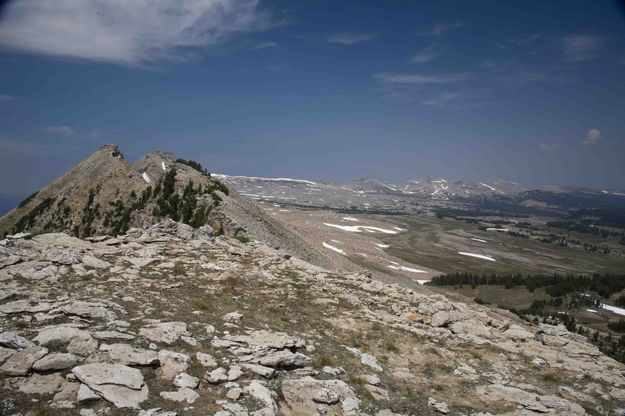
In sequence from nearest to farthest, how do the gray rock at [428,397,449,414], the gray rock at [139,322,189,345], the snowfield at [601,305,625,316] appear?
the gray rock at [428,397,449,414]
the gray rock at [139,322,189,345]
the snowfield at [601,305,625,316]

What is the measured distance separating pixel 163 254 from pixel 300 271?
25.1 feet

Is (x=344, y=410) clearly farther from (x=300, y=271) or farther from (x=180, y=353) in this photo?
(x=300, y=271)

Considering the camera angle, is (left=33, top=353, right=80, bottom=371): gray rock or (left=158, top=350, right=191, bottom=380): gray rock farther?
(left=158, top=350, right=191, bottom=380): gray rock

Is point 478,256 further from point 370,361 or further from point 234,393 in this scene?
point 234,393

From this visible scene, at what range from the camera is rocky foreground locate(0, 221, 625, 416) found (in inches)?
347

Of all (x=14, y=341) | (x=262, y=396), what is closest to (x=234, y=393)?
(x=262, y=396)

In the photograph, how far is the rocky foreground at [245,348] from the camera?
8812mm

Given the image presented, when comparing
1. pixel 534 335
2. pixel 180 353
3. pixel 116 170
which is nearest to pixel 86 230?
pixel 116 170

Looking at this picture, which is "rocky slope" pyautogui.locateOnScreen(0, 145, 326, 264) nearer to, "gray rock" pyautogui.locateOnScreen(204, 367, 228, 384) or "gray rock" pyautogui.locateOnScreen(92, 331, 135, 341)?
"gray rock" pyautogui.locateOnScreen(92, 331, 135, 341)

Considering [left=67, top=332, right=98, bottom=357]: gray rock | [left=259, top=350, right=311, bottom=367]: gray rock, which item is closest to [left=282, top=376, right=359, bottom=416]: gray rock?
[left=259, top=350, right=311, bottom=367]: gray rock

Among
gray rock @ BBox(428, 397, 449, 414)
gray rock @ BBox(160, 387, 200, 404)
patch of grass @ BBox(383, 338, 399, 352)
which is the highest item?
gray rock @ BBox(160, 387, 200, 404)

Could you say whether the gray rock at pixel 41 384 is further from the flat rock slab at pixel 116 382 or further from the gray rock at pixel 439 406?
the gray rock at pixel 439 406

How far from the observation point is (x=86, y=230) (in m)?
37.8

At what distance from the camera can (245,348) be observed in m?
11.5
